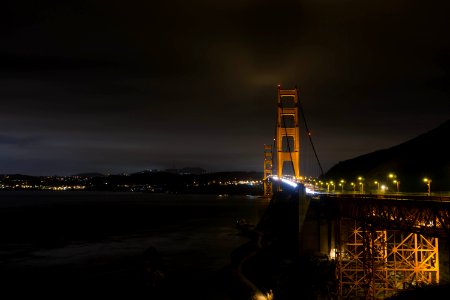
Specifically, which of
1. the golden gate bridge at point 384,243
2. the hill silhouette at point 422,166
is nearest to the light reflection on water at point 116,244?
the golden gate bridge at point 384,243

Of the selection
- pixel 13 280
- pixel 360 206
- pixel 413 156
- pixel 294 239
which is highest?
pixel 413 156

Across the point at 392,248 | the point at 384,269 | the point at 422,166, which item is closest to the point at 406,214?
the point at 384,269

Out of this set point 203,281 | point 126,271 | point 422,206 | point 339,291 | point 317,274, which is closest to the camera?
point 422,206

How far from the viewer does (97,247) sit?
5894 centimetres

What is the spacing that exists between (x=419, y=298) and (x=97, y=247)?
50.3 m

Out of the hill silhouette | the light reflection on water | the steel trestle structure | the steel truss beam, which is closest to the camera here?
the steel trestle structure

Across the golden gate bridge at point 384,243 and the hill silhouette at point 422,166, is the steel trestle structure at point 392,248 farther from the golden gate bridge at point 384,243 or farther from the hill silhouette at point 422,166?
the hill silhouette at point 422,166

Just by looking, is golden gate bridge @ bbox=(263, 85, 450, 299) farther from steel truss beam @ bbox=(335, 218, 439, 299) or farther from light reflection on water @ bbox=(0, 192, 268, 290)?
light reflection on water @ bbox=(0, 192, 268, 290)

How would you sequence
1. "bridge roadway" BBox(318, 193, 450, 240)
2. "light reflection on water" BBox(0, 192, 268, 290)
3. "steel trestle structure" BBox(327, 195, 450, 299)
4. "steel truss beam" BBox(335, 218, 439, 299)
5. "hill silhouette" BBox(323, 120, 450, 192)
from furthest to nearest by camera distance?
"hill silhouette" BBox(323, 120, 450, 192) → "light reflection on water" BBox(0, 192, 268, 290) → "steel truss beam" BBox(335, 218, 439, 299) → "steel trestle structure" BBox(327, 195, 450, 299) → "bridge roadway" BBox(318, 193, 450, 240)

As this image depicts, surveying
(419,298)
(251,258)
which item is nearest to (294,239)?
(251,258)

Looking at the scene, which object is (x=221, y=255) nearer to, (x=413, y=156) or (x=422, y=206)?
(x=422, y=206)

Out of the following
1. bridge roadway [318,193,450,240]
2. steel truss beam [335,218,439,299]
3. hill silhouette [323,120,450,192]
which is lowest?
steel truss beam [335,218,439,299]

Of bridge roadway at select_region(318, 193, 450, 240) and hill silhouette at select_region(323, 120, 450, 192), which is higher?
hill silhouette at select_region(323, 120, 450, 192)

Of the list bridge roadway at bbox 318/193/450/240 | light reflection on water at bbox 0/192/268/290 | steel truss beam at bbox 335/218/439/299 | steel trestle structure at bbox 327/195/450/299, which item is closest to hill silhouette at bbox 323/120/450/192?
light reflection on water at bbox 0/192/268/290
